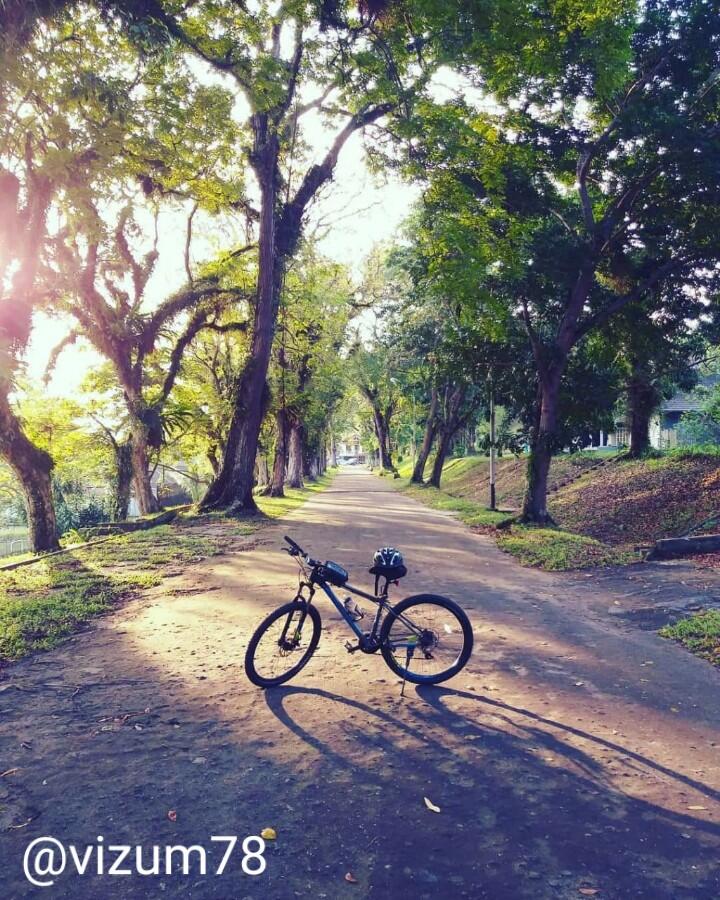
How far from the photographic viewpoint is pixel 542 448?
51.1ft

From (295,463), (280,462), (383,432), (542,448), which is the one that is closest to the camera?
(542,448)

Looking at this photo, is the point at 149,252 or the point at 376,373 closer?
the point at 149,252

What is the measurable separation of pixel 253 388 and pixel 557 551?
36.0ft

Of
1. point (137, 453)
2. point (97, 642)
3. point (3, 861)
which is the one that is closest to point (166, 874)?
point (3, 861)

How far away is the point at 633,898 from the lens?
2.86 m

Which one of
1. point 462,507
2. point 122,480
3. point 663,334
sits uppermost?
point 663,334

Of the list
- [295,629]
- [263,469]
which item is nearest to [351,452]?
[263,469]

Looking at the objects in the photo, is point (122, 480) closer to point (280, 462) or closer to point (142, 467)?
point (142, 467)

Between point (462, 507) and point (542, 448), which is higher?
point (542, 448)

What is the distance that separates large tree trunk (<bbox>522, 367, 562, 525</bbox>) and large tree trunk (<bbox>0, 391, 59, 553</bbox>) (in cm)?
1079

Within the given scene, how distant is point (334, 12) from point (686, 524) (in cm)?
1270

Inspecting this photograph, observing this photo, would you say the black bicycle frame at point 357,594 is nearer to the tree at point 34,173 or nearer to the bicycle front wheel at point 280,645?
the bicycle front wheel at point 280,645

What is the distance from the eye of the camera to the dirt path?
3053 millimetres

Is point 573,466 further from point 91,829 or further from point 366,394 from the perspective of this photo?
point 91,829
